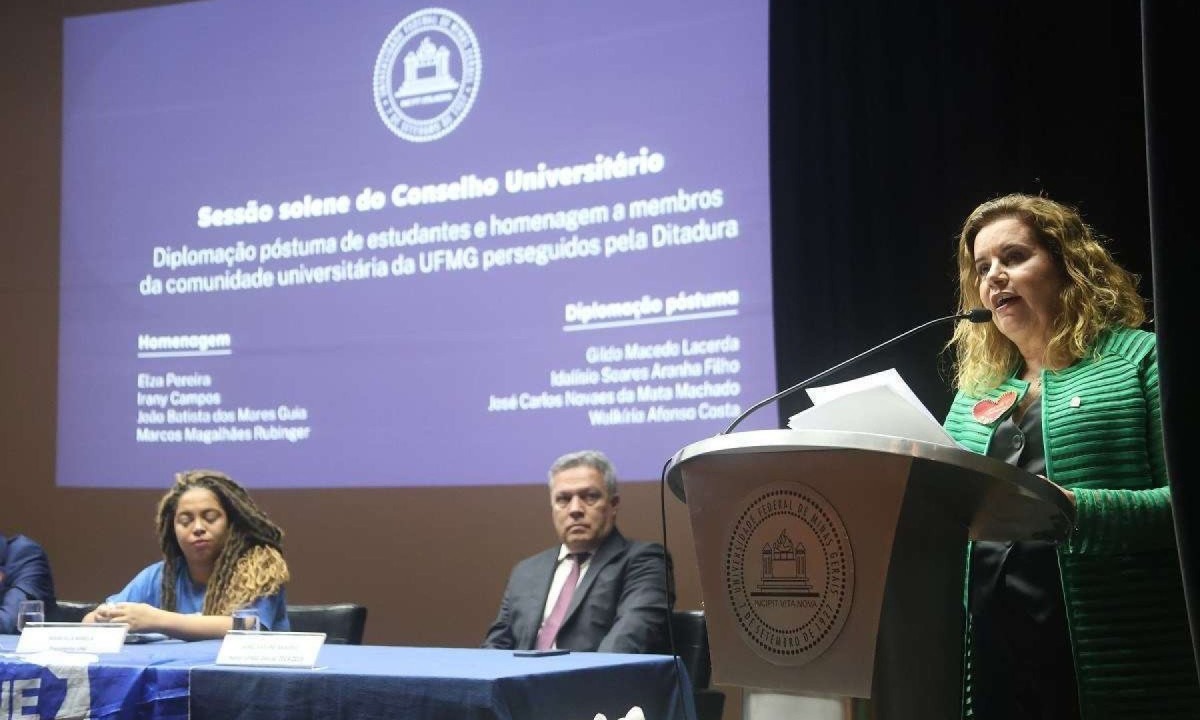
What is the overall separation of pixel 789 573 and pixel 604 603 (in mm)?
2741

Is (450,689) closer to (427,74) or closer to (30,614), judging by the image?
(30,614)

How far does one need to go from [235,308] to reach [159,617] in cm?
189

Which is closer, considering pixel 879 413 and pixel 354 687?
pixel 879 413

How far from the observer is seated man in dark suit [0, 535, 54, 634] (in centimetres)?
399

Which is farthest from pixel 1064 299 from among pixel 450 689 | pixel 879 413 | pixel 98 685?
pixel 98 685

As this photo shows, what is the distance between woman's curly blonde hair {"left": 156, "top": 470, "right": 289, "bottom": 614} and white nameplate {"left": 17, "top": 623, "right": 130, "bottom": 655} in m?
0.92

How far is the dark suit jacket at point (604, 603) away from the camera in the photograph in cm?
355

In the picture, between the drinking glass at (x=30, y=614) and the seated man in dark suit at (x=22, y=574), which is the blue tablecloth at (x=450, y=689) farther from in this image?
the seated man in dark suit at (x=22, y=574)

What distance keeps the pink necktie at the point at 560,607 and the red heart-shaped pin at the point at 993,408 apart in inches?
87.6

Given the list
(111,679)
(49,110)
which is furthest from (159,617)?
(49,110)

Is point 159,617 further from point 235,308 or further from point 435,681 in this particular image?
point 235,308

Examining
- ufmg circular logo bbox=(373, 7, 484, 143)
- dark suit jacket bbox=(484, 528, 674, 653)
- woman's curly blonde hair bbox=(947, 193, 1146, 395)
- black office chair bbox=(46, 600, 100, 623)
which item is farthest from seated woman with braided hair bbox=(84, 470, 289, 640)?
woman's curly blonde hair bbox=(947, 193, 1146, 395)

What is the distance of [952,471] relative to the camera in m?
0.99

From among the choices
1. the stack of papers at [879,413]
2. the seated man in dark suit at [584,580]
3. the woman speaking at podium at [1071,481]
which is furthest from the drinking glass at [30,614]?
the stack of papers at [879,413]
